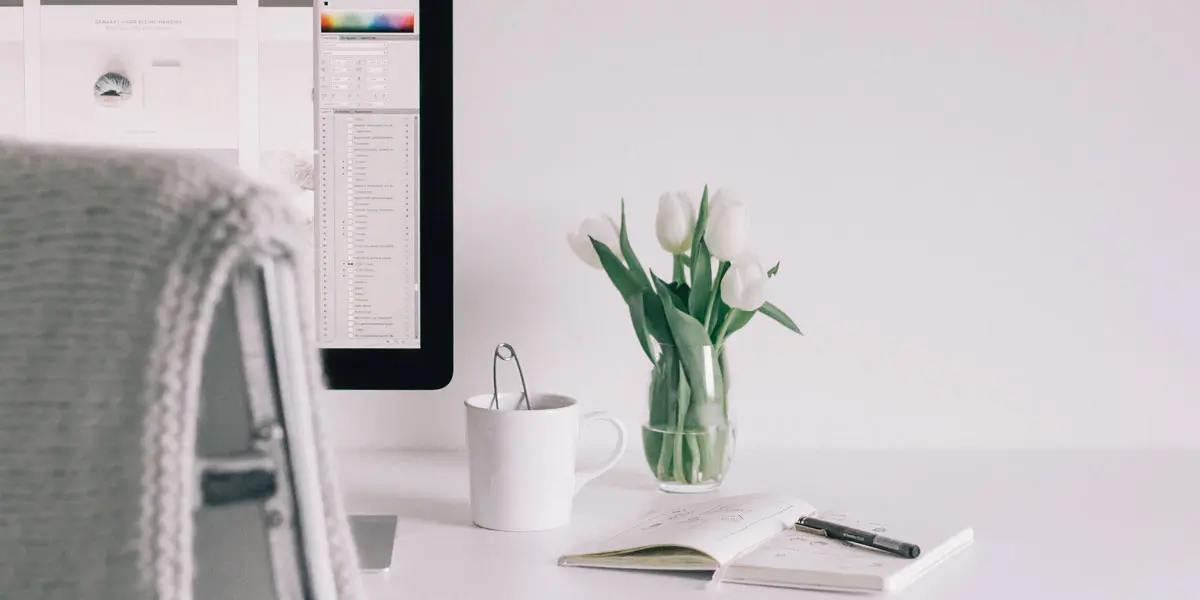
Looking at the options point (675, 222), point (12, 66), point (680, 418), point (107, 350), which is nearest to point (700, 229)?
point (675, 222)

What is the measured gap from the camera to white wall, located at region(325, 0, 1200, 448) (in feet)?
3.37

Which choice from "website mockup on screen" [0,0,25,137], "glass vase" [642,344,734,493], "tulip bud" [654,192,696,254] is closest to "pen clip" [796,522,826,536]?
"glass vase" [642,344,734,493]

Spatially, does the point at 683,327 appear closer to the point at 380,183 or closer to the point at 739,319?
the point at 739,319

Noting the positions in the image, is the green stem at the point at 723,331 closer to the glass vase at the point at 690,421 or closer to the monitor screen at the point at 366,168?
the glass vase at the point at 690,421

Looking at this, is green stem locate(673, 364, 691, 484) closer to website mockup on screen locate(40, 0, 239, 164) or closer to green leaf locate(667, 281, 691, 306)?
green leaf locate(667, 281, 691, 306)

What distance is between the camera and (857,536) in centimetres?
69

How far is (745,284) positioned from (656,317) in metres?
0.09

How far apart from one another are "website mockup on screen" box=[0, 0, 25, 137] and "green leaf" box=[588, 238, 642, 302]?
17.3 inches

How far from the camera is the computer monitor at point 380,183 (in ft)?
2.38

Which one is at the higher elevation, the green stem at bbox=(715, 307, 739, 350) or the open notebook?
the green stem at bbox=(715, 307, 739, 350)

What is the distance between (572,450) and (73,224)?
571 millimetres

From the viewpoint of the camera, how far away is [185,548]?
237mm

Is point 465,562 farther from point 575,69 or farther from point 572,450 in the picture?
point 575,69

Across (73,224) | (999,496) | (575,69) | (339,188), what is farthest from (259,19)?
(999,496)
